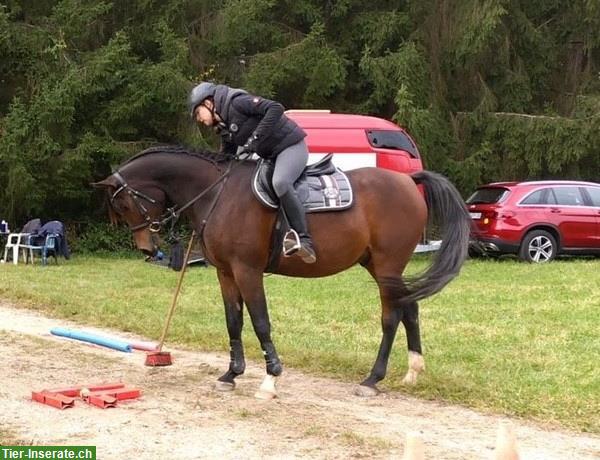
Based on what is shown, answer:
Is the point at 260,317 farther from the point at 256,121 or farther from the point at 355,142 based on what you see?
the point at 355,142

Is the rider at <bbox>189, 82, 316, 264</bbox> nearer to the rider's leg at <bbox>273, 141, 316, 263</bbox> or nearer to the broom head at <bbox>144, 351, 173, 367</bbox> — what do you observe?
the rider's leg at <bbox>273, 141, 316, 263</bbox>

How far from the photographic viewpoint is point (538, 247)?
1747cm

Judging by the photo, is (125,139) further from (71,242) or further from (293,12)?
(293,12)

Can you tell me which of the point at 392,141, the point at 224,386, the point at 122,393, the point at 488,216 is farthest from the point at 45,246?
the point at 122,393

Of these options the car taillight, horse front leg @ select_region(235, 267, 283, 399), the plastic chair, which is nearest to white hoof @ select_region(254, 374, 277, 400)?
horse front leg @ select_region(235, 267, 283, 399)

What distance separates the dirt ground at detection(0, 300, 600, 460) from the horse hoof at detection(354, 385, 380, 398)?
6 cm

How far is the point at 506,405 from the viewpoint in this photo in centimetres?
641

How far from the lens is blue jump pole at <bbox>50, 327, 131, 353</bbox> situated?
27.2ft

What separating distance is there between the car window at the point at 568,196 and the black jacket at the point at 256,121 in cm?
1236

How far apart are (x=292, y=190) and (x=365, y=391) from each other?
5.93 ft

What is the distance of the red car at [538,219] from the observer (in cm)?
1717

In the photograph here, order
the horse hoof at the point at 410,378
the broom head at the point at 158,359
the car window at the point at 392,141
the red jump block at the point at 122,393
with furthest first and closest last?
the car window at the point at 392,141 → the broom head at the point at 158,359 → the horse hoof at the point at 410,378 → the red jump block at the point at 122,393

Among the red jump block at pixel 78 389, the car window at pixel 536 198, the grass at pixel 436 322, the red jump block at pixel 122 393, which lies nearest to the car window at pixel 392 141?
the car window at pixel 536 198

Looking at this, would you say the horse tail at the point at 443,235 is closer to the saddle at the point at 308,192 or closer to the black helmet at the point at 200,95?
the saddle at the point at 308,192
